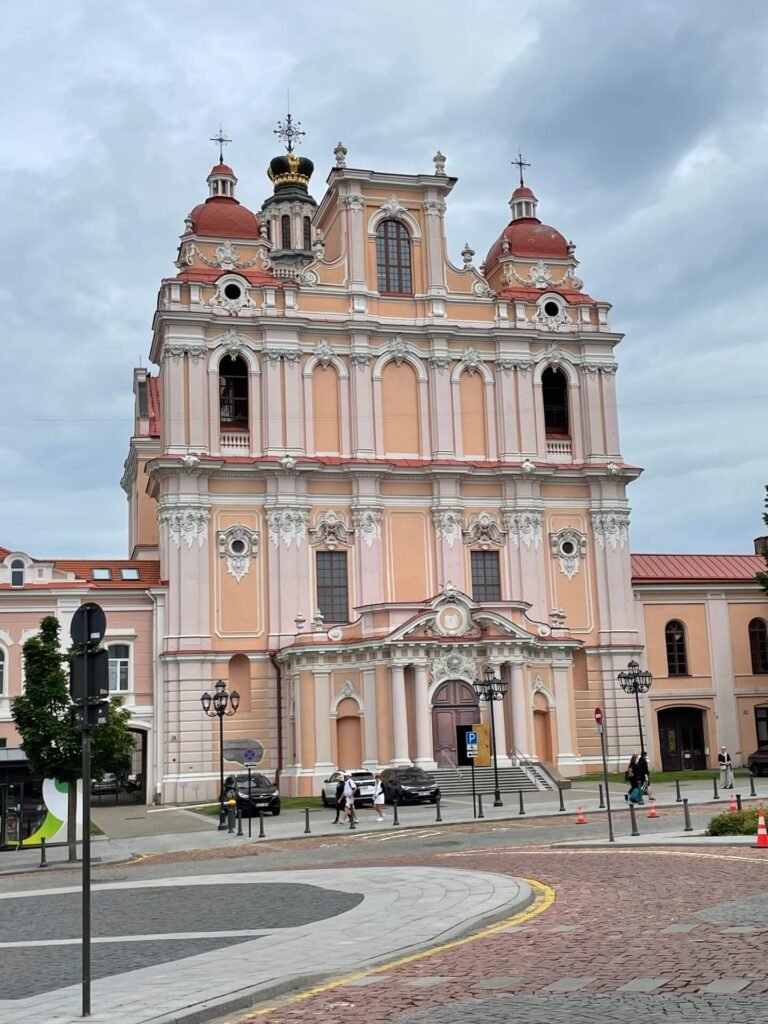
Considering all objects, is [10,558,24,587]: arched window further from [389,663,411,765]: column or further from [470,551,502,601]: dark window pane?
[470,551,502,601]: dark window pane

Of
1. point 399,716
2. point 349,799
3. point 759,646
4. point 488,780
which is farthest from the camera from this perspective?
point 759,646

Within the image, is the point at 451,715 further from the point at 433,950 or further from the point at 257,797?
the point at 433,950

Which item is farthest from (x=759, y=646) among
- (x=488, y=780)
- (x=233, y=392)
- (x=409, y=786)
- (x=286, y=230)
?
(x=286, y=230)

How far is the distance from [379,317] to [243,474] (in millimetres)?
11103

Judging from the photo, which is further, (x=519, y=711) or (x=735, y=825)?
(x=519, y=711)

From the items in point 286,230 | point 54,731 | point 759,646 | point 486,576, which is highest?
point 286,230

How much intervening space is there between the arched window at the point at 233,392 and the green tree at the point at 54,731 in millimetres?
26410

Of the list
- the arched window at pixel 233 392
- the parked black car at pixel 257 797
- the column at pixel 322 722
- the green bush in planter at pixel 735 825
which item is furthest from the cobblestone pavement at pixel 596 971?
the arched window at pixel 233 392

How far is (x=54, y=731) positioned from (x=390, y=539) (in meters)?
28.5

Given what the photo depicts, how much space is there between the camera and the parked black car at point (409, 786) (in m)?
45.7

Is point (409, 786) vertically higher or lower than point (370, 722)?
lower

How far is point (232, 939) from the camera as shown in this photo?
15180 mm

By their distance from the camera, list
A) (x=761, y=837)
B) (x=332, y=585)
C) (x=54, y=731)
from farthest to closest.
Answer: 1. (x=332, y=585)
2. (x=54, y=731)
3. (x=761, y=837)

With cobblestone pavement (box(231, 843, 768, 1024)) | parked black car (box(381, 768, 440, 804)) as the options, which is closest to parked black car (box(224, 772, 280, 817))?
parked black car (box(381, 768, 440, 804))
